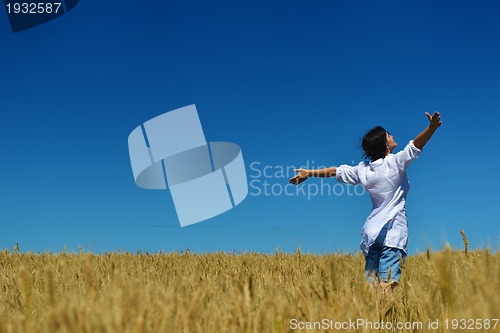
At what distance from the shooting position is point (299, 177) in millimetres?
5543

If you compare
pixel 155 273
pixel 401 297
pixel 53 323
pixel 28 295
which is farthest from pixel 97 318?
pixel 155 273

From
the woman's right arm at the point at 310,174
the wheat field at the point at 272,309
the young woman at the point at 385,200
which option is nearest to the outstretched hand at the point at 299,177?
the woman's right arm at the point at 310,174

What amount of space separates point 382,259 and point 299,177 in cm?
129

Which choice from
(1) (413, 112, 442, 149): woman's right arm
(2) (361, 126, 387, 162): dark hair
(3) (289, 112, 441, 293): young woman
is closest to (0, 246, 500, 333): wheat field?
(3) (289, 112, 441, 293): young woman

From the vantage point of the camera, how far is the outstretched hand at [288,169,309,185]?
5531mm

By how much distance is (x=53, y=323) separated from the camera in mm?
1748

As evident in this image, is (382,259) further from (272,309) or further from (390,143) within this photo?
(272,309)

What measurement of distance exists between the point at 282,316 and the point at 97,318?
0.83m

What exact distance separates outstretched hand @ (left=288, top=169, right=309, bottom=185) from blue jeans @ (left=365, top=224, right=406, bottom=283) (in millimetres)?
1083

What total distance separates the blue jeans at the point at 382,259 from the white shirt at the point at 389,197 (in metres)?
0.05

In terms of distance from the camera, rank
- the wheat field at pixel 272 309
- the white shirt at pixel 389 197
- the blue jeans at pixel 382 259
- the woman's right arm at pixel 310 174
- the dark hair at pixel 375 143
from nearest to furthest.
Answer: the wheat field at pixel 272 309
the blue jeans at pixel 382 259
the white shirt at pixel 389 197
the dark hair at pixel 375 143
the woman's right arm at pixel 310 174

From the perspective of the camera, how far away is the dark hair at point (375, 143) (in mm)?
5238

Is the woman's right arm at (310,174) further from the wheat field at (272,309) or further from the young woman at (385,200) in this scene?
the wheat field at (272,309)

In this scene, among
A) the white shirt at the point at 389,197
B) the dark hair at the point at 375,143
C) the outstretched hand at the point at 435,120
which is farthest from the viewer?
the dark hair at the point at 375,143
